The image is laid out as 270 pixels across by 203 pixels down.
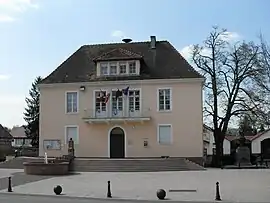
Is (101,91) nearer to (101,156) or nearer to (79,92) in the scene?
(79,92)

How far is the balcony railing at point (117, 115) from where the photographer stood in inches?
1801

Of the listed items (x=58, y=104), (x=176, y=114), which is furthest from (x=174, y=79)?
(x=58, y=104)

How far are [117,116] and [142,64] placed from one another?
5.96m

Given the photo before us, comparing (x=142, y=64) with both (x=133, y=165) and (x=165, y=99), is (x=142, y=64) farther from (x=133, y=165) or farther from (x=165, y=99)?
(x=133, y=165)

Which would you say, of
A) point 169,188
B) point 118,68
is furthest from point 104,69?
point 169,188

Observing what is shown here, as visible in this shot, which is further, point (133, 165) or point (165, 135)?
point (165, 135)

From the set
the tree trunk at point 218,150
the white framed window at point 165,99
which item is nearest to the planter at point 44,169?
the white framed window at point 165,99

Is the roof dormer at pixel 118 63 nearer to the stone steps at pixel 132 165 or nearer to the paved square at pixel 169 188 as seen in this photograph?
the stone steps at pixel 132 165

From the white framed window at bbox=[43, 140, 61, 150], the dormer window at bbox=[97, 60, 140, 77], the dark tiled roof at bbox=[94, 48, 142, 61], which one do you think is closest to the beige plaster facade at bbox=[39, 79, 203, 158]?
the white framed window at bbox=[43, 140, 61, 150]

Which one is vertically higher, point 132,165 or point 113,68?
point 113,68

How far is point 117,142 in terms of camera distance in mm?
47000

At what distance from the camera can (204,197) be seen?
19812 mm

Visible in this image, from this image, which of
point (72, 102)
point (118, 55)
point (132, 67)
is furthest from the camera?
point (72, 102)

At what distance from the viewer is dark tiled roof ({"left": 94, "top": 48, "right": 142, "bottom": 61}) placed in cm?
4719
